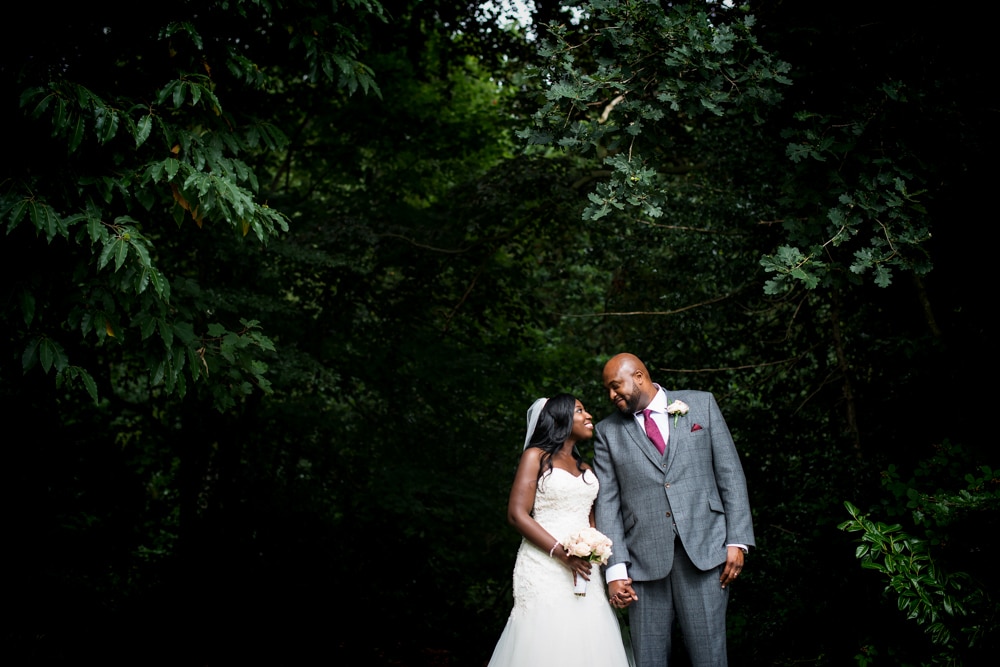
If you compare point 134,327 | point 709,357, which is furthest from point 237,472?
point 709,357

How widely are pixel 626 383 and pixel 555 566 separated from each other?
0.89 metres

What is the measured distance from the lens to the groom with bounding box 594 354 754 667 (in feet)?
11.7

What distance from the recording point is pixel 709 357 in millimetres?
6863

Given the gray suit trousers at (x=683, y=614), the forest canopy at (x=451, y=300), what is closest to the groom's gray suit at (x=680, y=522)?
the gray suit trousers at (x=683, y=614)

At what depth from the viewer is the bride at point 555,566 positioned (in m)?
3.72

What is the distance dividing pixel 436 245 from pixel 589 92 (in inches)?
156

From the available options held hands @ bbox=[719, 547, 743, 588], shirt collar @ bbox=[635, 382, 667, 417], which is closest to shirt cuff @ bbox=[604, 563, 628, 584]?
held hands @ bbox=[719, 547, 743, 588]

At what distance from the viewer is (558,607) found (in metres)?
3.78

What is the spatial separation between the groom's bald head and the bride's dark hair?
284 millimetres

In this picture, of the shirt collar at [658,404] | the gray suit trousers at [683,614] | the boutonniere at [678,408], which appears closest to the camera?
→ the gray suit trousers at [683,614]

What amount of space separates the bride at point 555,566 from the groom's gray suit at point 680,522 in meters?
0.15

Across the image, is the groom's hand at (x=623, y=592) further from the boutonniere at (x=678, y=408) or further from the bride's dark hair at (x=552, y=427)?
the boutonniere at (x=678, y=408)

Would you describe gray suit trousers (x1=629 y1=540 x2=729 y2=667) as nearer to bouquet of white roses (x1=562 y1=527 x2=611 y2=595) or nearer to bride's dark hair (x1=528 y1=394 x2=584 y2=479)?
bouquet of white roses (x1=562 y1=527 x2=611 y2=595)

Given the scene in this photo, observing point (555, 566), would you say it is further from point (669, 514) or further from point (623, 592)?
point (669, 514)
